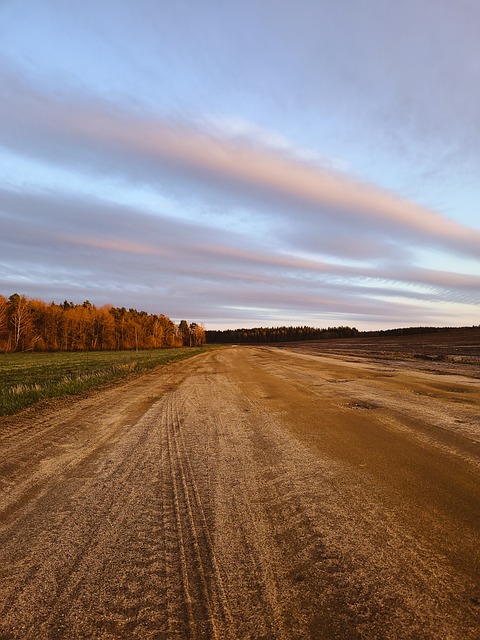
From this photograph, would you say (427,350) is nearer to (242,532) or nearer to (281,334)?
(242,532)

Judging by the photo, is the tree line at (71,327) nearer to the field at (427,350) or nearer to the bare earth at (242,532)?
the field at (427,350)

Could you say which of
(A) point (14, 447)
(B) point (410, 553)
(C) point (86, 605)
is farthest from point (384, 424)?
(A) point (14, 447)

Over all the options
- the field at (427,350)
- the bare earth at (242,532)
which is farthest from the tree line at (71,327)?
the bare earth at (242,532)

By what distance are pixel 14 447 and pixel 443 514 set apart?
5.87m

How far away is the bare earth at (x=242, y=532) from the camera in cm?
197

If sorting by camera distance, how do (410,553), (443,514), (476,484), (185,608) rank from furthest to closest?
(476,484), (443,514), (410,553), (185,608)

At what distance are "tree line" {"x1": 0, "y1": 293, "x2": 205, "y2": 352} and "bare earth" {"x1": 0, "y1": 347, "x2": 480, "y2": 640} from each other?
7827 centimetres

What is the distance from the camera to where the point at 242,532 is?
2838mm

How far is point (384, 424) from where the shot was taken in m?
6.29

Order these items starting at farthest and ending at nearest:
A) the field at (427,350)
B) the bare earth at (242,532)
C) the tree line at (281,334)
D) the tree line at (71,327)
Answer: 1. the tree line at (281,334)
2. the tree line at (71,327)
3. the field at (427,350)
4. the bare earth at (242,532)

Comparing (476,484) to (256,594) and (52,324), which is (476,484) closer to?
(256,594)

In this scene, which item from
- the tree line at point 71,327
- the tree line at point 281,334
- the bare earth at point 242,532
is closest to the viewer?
the bare earth at point 242,532

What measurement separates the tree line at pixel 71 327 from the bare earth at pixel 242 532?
7827 centimetres

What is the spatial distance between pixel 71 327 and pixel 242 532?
8997 centimetres
